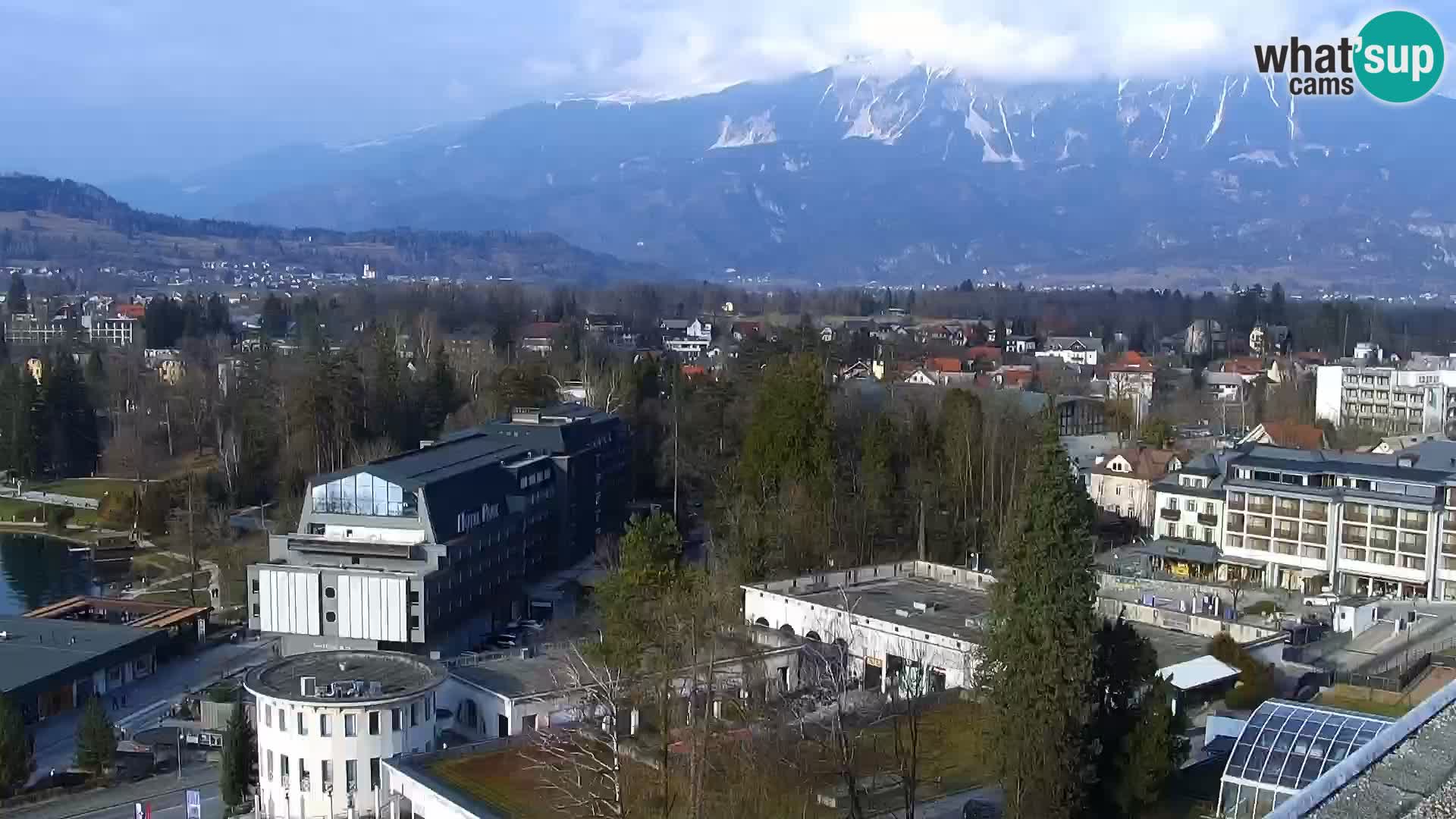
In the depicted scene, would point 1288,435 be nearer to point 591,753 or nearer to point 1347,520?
point 1347,520

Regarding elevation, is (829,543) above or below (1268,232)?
below

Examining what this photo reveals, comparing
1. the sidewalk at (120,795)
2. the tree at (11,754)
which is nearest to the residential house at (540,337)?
the sidewalk at (120,795)

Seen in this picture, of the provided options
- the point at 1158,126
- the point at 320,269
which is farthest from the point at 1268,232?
the point at 320,269

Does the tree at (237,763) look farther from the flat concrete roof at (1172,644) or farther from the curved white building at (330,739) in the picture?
the flat concrete roof at (1172,644)

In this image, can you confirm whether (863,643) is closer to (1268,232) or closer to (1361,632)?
(1361,632)

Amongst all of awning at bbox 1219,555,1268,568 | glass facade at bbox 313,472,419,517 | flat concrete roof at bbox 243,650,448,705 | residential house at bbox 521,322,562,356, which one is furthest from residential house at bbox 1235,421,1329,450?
residential house at bbox 521,322,562,356
